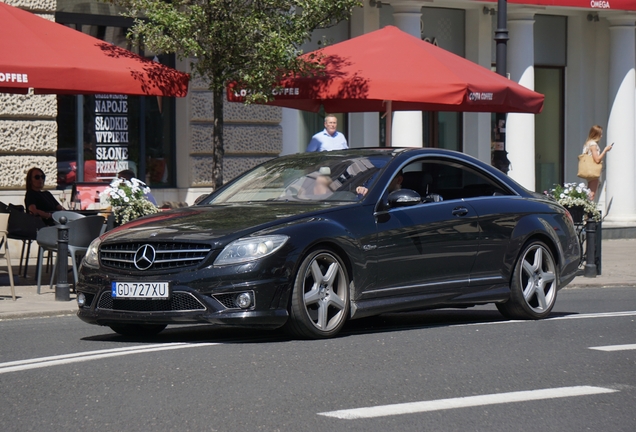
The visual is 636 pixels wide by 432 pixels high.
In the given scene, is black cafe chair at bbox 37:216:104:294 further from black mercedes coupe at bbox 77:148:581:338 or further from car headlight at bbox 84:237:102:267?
car headlight at bbox 84:237:102:267

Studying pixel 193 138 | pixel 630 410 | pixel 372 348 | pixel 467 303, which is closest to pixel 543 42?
pixel 193 138

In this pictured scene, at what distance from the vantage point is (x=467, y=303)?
10.1 metres

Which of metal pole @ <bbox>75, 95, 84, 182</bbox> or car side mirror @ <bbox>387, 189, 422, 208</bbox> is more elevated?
metal pole @ <bbox>75, 95, 84, 182</bbox>

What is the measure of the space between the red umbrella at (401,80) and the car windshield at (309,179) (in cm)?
374

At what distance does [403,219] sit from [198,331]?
5.94ft

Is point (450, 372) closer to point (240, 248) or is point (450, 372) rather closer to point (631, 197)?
point (240, 248)

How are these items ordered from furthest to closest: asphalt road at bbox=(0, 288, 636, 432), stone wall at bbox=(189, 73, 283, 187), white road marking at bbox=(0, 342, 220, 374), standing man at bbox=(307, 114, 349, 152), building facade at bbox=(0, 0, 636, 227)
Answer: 1. stone wall at bbox=(189, 73, 283, 187)
2. building facade at bbox=(0, 0, 636, 227)
3. standing man at bbox=(307, 114, 349, 152)
4. white road marking at bbox=(0, 342, 220, 374)
5. asphalt road at bbox=(0, 288, 636, 432)

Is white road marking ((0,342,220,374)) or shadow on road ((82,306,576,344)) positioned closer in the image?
white road marking ((0,342,220,374))

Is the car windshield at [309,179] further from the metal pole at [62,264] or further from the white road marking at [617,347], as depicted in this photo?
the metal pole at [62,264]

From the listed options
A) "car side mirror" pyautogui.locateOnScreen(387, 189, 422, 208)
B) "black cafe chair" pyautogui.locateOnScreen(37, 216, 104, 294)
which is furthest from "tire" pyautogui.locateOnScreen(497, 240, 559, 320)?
"black cafe chair" pyautogui.locateOnScreen(37, 216, 104, 294)

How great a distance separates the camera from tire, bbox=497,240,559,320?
33.9ft

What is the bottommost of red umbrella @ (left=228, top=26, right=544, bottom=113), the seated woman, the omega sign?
the seated woman

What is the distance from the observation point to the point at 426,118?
23656mm

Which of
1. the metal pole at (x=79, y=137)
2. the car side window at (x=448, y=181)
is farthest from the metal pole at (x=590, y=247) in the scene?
the metal pole at (x=79, y=137)
